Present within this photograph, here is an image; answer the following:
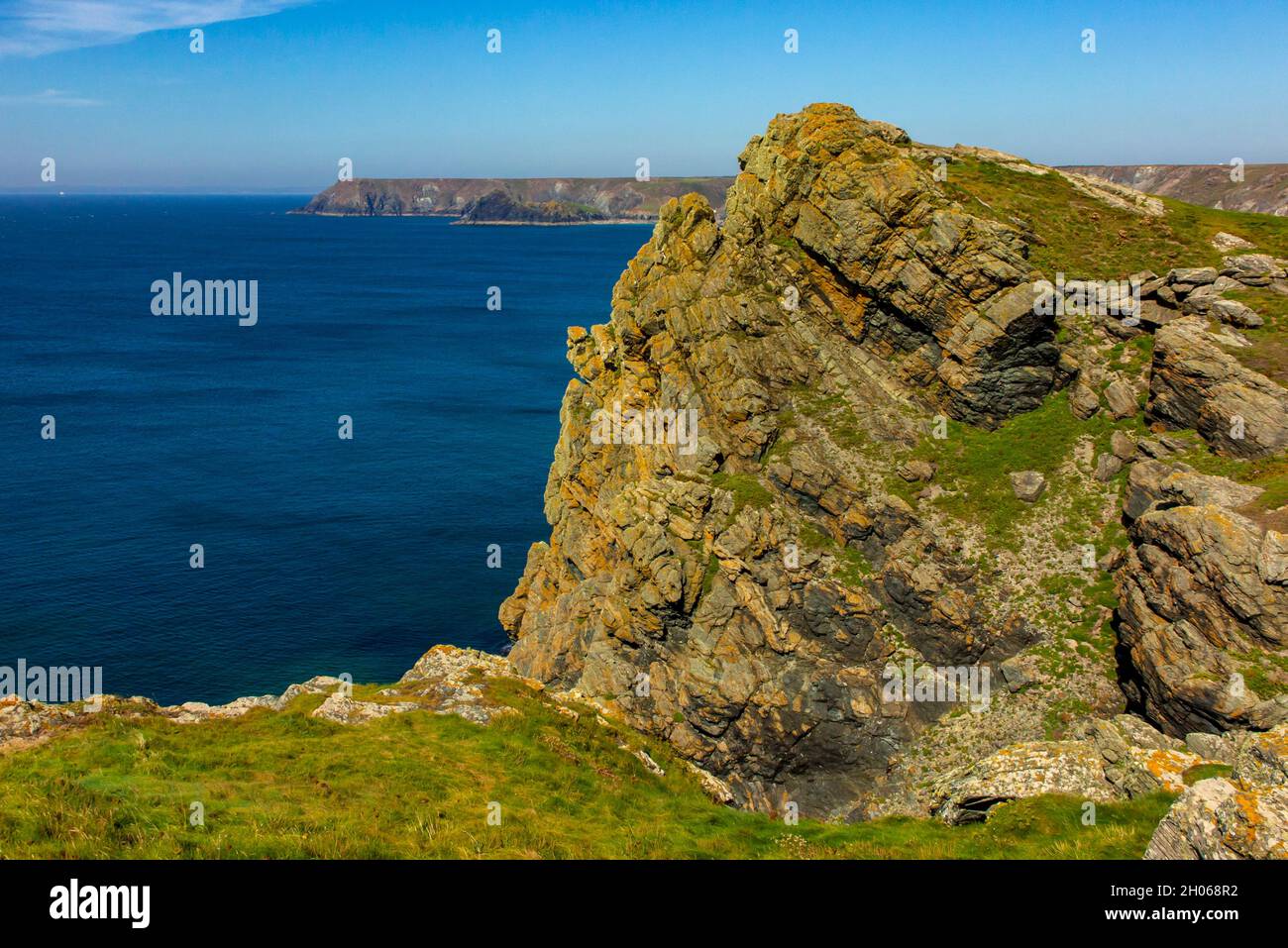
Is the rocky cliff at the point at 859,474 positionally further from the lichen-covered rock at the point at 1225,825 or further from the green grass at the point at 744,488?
the lichen-covered rock at the point at 1225,825

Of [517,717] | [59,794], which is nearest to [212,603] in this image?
[517,717]

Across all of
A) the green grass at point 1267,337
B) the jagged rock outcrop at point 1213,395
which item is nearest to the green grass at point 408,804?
the jagged rock outcrop at point 1213,395

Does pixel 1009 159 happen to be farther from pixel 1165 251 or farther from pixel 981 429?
pixel 981 429

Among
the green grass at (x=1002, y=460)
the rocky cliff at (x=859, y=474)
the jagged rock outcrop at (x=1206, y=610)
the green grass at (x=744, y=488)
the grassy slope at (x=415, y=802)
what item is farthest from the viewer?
the green grass at (x=744, y=488)

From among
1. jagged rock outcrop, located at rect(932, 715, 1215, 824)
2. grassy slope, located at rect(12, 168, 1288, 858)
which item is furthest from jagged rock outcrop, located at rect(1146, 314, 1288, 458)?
grassy slope, located at rect(12, 168, 1288, 858)

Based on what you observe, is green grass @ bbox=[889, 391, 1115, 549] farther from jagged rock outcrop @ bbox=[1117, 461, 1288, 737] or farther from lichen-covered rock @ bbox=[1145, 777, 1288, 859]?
lichen-covered rock @ bbox=[1145, 777, 1288, 859]
